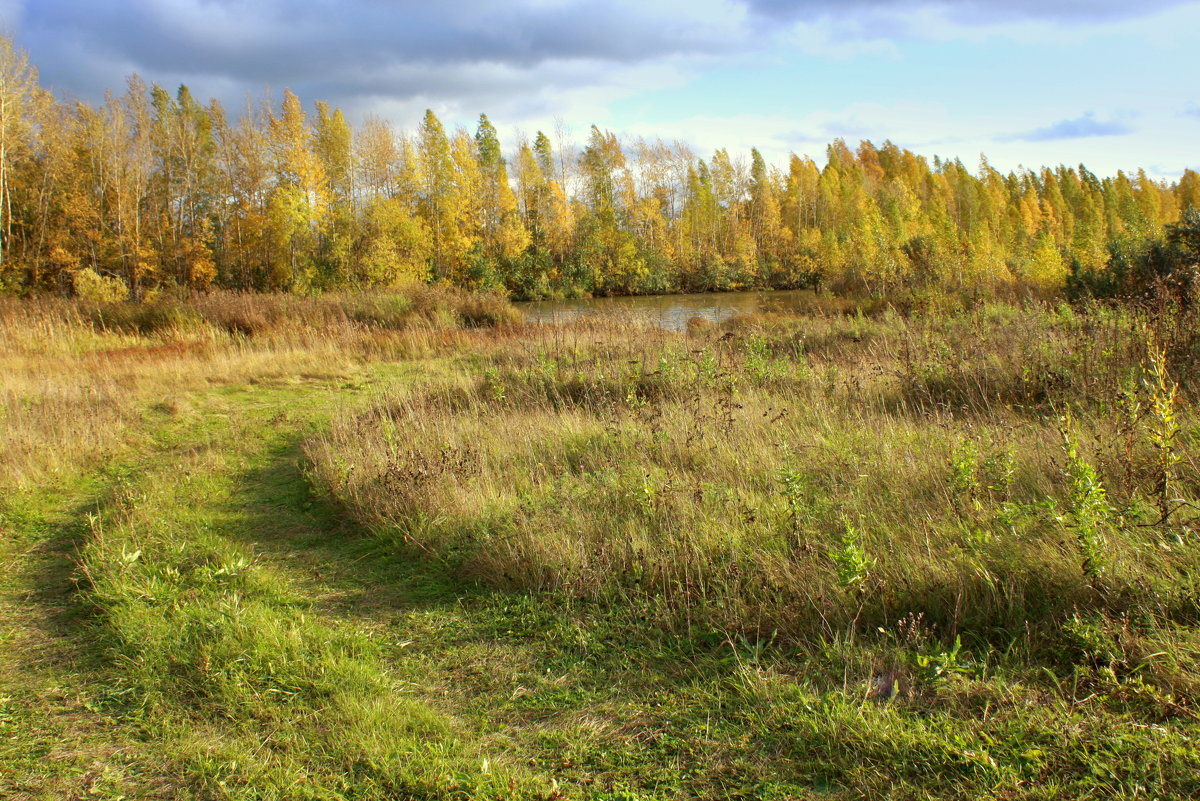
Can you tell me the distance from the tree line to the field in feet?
43.1

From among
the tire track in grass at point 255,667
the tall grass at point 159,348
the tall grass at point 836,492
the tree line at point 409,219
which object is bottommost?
the tire track in grass at point 255,667

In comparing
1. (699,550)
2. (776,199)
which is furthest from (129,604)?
(776,199)

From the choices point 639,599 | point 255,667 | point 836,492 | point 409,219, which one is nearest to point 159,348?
point 255,667

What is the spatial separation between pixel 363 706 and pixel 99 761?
0.92 metres

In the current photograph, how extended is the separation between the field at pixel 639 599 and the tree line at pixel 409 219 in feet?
43.1

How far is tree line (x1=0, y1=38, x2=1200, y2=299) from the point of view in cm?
2938

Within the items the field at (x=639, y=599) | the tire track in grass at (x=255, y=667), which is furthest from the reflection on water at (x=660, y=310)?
the tire track in grass at (x=255, y=667)

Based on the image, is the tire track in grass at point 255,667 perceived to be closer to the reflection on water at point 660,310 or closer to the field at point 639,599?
the field at point 639,599

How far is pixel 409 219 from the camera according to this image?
41344mm

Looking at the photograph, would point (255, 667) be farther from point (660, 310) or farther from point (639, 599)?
point (660, 310)

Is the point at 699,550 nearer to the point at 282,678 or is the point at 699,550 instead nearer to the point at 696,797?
the point at 696,797

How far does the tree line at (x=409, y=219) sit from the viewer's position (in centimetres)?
2938

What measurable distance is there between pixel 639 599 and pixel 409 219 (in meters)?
41.1

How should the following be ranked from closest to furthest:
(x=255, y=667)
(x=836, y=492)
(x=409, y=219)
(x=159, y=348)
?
(x=255, y=667), (x=836, y=492), (x=159, y=348), (x=409, y=219)
